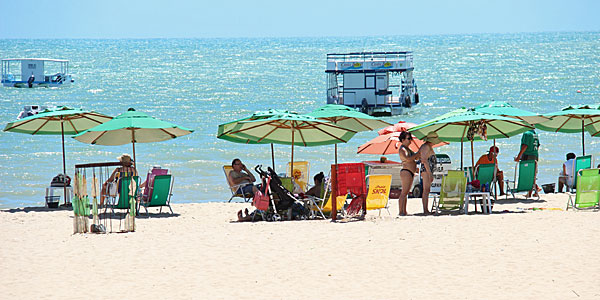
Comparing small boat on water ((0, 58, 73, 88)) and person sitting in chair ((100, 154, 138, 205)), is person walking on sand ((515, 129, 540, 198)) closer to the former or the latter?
person sitting in chair ((100, 154, 138, 205))

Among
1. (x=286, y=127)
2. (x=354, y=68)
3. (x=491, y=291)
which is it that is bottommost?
(x=491, y=291)

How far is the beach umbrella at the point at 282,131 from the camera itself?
1123 centimetres

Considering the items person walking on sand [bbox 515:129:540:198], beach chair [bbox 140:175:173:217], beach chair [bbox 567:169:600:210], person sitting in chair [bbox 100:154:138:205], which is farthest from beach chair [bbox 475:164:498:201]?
person sitting in chair [bbox 100:154:138:205]

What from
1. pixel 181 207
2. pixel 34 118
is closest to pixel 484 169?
pixel 181 207

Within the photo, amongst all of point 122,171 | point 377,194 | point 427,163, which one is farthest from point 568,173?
point 122,171

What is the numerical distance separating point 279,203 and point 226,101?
140 feet

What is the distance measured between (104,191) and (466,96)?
48.6m

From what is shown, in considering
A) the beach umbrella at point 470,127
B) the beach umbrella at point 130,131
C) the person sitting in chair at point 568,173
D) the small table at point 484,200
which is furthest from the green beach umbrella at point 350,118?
the person sitting in chair at point 568,173

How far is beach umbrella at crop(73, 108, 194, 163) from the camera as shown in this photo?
11.4 metres

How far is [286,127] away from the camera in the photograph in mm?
11789

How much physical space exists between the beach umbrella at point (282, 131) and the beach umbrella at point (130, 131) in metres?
0.72

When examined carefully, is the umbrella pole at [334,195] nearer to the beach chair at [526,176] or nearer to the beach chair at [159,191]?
the beach chair at [159,191]

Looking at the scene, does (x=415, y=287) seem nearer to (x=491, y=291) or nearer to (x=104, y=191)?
(x=491, y=291)

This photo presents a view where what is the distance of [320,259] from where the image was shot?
784 cm
